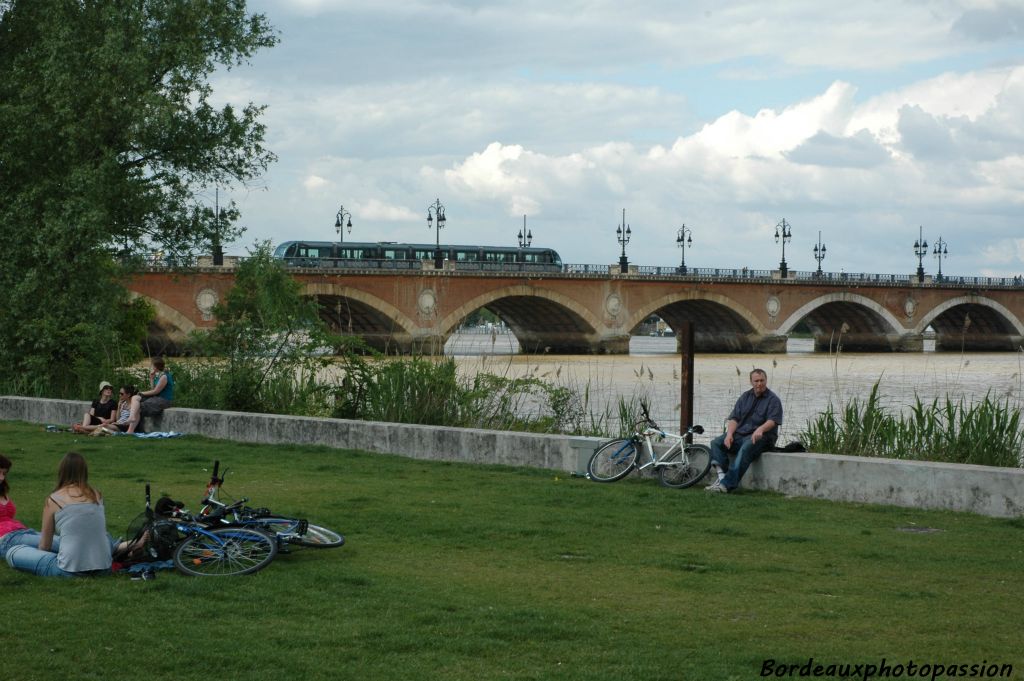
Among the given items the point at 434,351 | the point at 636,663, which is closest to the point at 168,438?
the point at 434,351

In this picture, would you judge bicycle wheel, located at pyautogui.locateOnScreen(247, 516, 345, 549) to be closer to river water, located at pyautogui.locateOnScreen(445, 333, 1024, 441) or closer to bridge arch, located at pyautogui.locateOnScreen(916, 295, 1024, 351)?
river water, located at pyautogui.locateOnScreen(445, 333, 1024, 441)

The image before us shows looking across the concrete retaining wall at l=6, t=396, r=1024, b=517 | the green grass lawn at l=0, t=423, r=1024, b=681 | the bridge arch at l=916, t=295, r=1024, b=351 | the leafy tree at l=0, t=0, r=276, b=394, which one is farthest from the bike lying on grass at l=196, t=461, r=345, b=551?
the bridge arch at l=916, t=295, r=1024, b=351

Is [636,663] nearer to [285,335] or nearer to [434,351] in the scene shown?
[434,351]

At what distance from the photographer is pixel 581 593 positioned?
7473 mm

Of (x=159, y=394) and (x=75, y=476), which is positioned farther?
(x=159, y=394)

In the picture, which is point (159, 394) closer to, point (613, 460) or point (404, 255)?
point (613, 460)

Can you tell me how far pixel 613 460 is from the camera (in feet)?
42.4

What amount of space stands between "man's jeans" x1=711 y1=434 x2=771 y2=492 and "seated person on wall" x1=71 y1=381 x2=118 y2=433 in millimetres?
9057

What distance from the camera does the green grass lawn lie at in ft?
19.7

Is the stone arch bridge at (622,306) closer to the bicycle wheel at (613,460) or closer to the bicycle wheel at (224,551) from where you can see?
the bicycle wheel at (613,460)

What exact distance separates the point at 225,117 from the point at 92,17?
122 inches

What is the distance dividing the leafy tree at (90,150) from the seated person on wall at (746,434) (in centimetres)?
1303

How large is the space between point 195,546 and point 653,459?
5.85 metres

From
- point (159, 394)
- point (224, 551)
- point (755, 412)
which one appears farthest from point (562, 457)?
point (159, 394)
